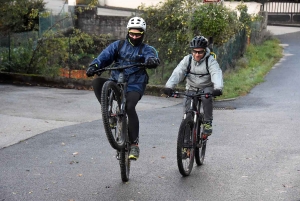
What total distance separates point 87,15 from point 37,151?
2185 centimetres

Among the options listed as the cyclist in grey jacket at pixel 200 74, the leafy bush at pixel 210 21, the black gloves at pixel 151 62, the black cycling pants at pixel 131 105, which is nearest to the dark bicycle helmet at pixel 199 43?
the cyclist in grey jacket at pixel 200 74

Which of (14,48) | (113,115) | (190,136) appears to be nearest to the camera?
(113,115)

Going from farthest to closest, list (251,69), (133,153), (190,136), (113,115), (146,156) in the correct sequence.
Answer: (251,69)
(146,156)
(190,136)
(133,153)
(113,115)

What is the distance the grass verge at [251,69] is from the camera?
62.7 feet

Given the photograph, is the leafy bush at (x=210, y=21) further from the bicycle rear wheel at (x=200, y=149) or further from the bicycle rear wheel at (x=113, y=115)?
the bicycle rear wheel at (x=113, y=115)

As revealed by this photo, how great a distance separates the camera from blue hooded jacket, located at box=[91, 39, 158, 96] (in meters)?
7.92

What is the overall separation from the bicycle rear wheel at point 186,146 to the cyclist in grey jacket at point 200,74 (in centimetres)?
43

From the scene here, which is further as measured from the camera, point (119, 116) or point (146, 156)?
point (146, 156)

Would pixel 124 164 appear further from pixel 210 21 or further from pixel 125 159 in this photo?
pixel 210 21

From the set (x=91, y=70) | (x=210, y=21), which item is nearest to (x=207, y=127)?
(x=91, y=70)

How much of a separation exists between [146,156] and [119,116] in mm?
1981

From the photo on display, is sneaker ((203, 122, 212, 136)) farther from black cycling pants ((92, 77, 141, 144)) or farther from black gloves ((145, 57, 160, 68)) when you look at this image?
black gloves ((145, 57, 160, 68))

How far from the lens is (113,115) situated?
745 cm

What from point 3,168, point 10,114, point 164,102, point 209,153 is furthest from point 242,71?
point 3,168
